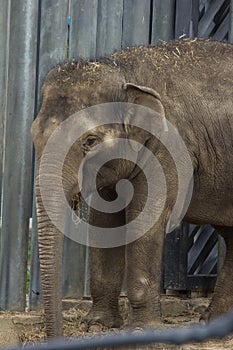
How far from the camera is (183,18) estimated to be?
6.12 m

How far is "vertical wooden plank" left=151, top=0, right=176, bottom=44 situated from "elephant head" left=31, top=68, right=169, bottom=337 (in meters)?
1.57

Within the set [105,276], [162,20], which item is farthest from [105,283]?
[162,20]

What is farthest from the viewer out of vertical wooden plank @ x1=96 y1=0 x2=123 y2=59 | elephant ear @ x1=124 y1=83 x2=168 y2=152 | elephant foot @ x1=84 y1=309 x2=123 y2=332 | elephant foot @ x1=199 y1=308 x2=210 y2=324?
vertical wooden plank @ x1=96 y1=0 x2=123 y2=59

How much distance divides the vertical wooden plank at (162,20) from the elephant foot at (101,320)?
2212mm

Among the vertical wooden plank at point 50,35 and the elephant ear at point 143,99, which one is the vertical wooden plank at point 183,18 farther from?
the elephant ear at point 143,99

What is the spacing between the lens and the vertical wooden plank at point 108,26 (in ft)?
19.3

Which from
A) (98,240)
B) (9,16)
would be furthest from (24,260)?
(9,16)

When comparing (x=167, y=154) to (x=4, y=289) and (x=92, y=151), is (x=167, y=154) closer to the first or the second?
(x=92, y=151)

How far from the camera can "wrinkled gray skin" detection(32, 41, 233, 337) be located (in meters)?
4.36

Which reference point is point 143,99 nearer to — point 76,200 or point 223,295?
point 76,200

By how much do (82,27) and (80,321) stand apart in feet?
6.87

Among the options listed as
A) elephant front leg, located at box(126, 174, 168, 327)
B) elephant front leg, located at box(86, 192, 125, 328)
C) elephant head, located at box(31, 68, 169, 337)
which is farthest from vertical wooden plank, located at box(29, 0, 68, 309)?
elephant front leg, located at box(126, 174, 168, 327)

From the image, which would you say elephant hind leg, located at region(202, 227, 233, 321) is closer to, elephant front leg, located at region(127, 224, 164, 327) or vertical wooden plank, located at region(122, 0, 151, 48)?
elephant front leg, located at region(127, 224, 164, 327)

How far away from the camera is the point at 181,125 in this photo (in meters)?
4.81
